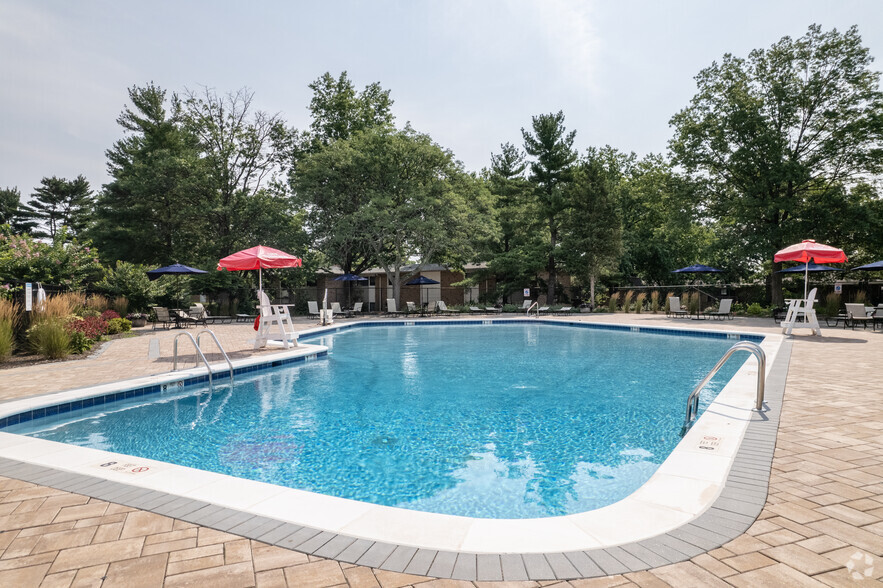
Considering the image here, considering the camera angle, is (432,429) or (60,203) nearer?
(432,429)

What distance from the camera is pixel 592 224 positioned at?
22891 mm

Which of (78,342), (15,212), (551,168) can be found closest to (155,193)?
(78,342)

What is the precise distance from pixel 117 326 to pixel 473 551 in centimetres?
1499

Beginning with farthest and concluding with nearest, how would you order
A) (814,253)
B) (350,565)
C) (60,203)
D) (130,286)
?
1. (60,203)
2. (130,286)
3. (814,253)
4. (350,565)

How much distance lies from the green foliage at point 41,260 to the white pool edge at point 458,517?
12.0 m

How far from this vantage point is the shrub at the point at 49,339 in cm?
825

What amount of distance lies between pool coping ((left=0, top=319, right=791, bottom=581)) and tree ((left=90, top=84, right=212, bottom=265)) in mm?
24094

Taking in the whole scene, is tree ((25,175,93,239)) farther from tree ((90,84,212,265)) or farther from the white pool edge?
the white pool edge

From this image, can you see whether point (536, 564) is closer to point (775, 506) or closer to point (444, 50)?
point (775, 506)

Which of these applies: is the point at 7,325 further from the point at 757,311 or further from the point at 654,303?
the point at 757,311

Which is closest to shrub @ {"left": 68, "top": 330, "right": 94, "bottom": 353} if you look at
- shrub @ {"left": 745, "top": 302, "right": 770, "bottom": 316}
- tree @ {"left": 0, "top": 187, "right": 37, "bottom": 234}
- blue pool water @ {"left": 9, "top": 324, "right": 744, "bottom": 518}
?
blue pool water @ {"left": 9, "top": 324, "right": 744, "bottom": 518}

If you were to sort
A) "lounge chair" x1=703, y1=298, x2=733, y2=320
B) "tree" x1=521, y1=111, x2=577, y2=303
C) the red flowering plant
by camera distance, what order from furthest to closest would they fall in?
1. "tree" x1=521, y1=111, x2=577, y2=303
2. "lounge chair" x1=703, y1=298, x2=733, y2=320
3. the red flowering plant

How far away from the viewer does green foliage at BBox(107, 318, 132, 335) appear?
12693 mm

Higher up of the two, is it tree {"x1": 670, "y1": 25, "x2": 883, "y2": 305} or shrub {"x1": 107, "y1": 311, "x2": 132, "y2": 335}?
tree {"x1": 670, "y1": 25, "x2": 883, "y2": 305}
